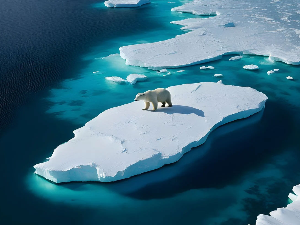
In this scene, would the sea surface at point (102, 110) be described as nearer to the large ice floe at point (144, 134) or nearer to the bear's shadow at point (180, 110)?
the large ice floe at point (144, 134)

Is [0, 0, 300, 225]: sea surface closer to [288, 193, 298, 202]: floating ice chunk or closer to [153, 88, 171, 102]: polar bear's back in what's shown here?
[288, 193, 298, 202]: floating ice chunk

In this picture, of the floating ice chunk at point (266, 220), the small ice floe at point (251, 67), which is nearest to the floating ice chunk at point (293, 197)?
the floating ice chunk at point (266, 220)

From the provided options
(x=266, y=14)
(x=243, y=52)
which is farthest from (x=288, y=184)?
(x=266, y=14)

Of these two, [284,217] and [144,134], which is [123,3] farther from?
[284,217]

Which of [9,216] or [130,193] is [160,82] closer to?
[130,193]

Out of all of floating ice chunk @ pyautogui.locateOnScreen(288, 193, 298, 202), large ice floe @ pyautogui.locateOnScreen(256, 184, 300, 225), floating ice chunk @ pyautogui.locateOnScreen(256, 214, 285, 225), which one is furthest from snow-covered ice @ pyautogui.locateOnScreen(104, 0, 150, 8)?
floating ice chunk @ pyautogui.locateOnScreen(256, 214, 285, 225)

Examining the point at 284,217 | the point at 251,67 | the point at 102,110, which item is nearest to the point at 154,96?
the point at 102,110
